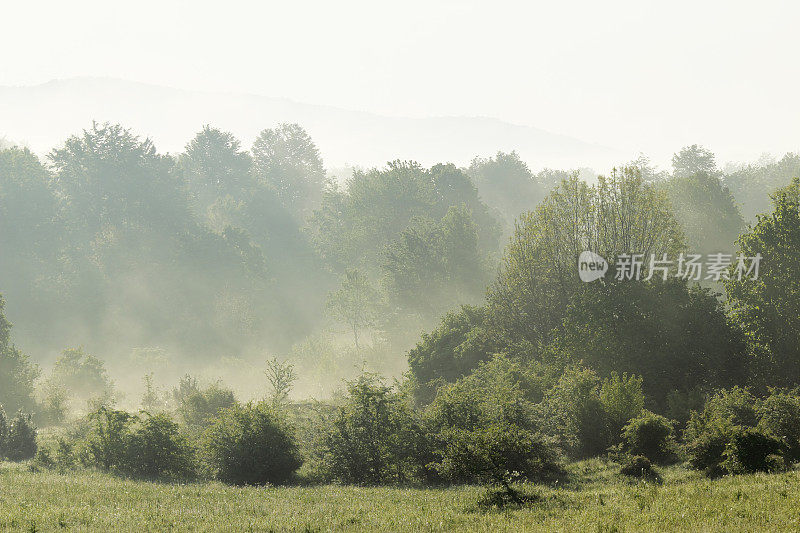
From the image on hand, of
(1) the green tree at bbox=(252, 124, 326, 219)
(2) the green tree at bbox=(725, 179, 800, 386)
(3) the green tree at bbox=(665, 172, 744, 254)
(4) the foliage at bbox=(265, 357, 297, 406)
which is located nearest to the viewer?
(2) the green tree at bbox=(725, 179, 800, 386)

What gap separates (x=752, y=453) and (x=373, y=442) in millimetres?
13243

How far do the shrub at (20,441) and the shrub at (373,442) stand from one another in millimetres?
16350

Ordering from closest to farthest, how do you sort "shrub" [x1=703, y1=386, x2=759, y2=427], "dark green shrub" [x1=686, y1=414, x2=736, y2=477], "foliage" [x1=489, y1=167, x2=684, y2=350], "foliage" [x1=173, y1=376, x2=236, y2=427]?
"dark green shrub" [x1=686, y1=414, x2=736, y2=477] < "shrub" [x1=703, y1=386, x2=759, y2=427] < "foliage" [x1=489, y1=167, x2=684, y2=350] < "foliage" [x1=173, y1=376, x2=236, y2=427]

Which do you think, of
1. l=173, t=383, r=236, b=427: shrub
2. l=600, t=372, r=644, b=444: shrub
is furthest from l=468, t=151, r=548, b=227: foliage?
l=600, t=372, r=644, b=444: shrub

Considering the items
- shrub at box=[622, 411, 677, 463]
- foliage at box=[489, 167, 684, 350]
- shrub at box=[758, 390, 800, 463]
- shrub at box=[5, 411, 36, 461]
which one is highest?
foliage at box=[489, 167, 684, 350]

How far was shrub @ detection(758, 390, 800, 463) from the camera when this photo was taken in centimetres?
1858

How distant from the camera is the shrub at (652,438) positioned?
67.4 feet

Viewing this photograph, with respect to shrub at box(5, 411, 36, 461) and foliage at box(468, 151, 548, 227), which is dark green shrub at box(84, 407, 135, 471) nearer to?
shrub at box(5, 411, 36, 461)

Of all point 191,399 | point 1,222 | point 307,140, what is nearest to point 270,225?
point 307,140

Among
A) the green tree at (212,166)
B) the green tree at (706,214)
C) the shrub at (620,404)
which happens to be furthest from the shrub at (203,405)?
the green tree at (212,166)

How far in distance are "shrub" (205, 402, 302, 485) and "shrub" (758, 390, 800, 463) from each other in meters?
17.5

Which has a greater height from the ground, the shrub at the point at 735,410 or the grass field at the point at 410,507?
the shrub at the point at 735,410

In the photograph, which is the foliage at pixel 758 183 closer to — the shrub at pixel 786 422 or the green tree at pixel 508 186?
the green tree at pixel 508 186

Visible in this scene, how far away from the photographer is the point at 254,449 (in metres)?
22.2
